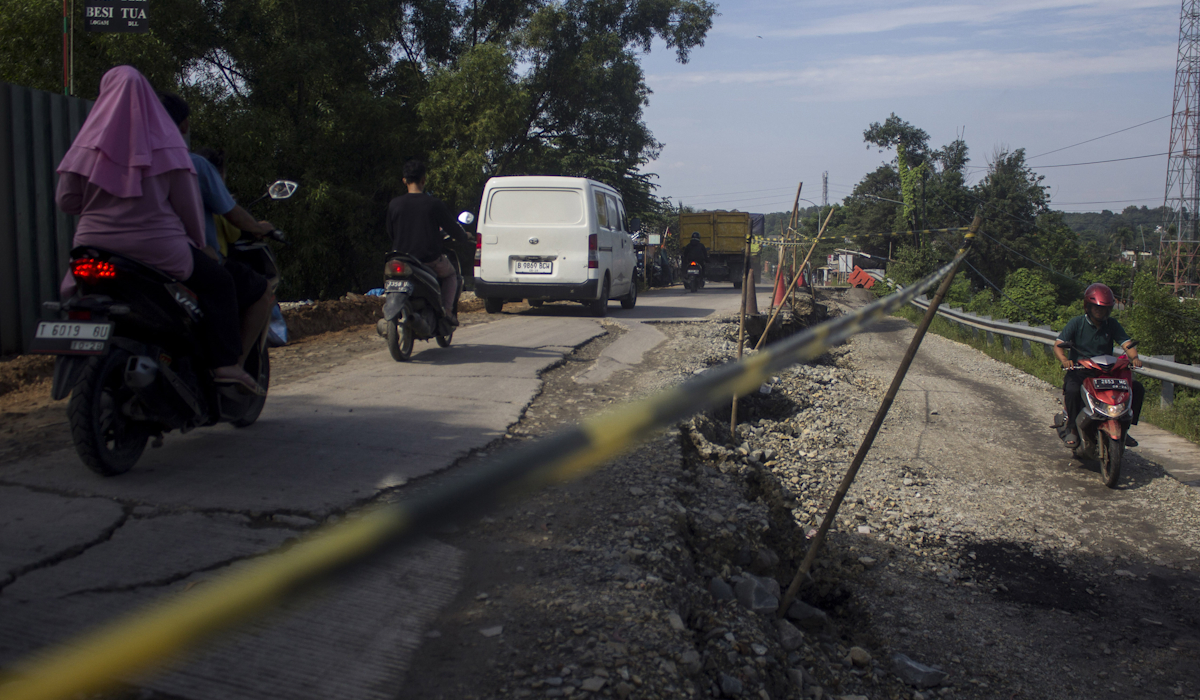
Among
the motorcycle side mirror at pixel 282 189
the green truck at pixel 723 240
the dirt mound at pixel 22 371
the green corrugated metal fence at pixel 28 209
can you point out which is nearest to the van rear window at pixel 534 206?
the green corrugated metal fence at pixel 28 209

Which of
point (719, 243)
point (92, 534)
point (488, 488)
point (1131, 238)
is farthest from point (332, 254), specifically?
point (1131, 238)

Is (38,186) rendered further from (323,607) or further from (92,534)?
(323,607)

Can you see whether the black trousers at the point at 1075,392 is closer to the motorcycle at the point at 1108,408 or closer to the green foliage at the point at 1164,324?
the motorcycle at the point at 1108,408

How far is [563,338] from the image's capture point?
8961mm

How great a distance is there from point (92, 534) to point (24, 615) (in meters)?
0.60

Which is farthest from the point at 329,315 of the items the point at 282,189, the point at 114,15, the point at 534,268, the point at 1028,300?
the point at 1028,300

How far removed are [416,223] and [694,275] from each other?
59.8 ft

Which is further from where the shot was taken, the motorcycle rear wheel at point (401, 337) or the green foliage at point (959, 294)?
the green foliage at point (959, 294)

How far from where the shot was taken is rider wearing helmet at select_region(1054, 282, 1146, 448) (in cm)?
628

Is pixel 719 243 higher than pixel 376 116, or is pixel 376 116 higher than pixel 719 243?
pixel 376 116

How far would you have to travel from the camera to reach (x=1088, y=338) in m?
6.37

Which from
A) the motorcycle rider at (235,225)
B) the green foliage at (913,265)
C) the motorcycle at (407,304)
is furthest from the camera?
the green foliage at (913,265)

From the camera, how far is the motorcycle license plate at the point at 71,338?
3086mm

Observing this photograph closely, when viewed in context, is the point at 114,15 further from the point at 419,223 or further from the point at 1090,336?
the point at 1090,336
